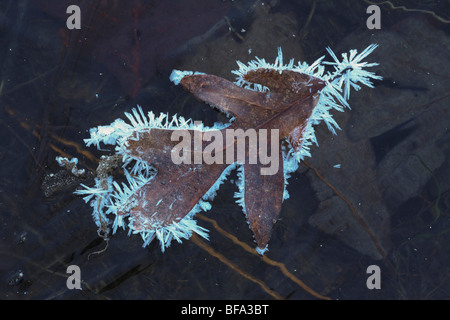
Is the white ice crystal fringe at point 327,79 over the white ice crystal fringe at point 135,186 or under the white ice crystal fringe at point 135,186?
over

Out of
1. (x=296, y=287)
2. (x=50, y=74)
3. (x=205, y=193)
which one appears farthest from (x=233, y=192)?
(x=50, y=74)

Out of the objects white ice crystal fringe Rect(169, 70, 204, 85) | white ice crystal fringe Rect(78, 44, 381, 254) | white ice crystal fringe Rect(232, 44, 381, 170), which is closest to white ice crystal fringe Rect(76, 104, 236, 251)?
white ice crystal fringe Rect(78, 44, 381, 254)

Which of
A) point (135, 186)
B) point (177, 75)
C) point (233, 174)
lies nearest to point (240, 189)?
point (233, 174)

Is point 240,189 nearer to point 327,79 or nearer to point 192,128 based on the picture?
point 192,128

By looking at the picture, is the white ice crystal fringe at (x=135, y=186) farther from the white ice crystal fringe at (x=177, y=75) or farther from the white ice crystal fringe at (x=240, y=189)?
the white ice crystal fringe at (x=177, y=75)

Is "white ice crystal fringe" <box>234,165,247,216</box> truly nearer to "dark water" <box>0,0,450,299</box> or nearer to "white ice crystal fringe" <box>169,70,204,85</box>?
"dark water" <box>0,0,450,299</box>

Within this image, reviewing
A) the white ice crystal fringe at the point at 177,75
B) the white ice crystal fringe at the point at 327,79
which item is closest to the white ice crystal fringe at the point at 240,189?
the white ice crystal fringe at the point at 327,79

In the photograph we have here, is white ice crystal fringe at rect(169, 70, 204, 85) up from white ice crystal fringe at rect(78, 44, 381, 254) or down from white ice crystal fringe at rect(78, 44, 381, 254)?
up
